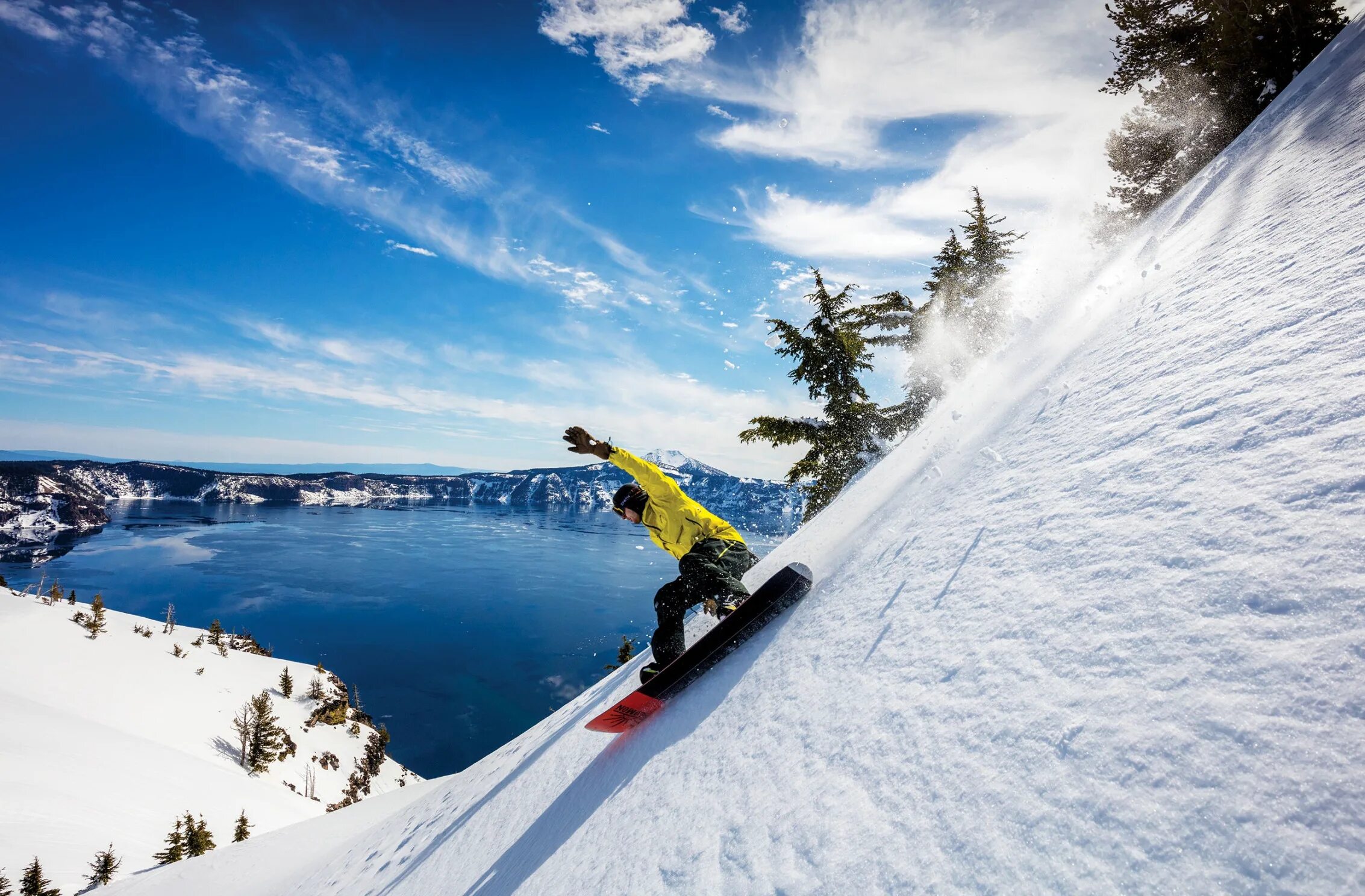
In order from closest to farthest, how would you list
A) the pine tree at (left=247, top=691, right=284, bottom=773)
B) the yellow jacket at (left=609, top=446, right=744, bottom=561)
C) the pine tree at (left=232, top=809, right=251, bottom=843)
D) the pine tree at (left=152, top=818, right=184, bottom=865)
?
the yellow jacket at (left=609, top=446, right=744, bottom=561), the pine tree at (left=152, top=818, right=184, bottom=865), the pine tree at (left=232, top=809, right=251, bottom=843), the pine tree at (left=247, top=691, right=284, bottom=773)

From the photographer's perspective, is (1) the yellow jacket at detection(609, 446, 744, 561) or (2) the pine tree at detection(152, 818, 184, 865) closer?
(1) the yellow jacket at detection(609, 446, 744, 561)

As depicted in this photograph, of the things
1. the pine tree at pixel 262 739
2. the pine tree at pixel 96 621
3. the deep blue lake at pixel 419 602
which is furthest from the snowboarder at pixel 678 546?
the pine tree at pixel 96 621

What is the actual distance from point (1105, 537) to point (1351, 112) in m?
5.34

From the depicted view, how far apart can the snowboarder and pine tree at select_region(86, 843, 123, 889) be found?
18574 mm

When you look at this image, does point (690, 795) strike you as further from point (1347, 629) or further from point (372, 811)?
point (372, 811)

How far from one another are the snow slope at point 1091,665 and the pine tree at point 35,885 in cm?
1549

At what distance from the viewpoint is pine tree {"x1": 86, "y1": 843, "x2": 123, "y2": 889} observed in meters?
12.4

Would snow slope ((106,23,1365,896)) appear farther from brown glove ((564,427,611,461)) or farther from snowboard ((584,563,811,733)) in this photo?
brown glove ((564,427,611,461))

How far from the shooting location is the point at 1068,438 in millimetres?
2625

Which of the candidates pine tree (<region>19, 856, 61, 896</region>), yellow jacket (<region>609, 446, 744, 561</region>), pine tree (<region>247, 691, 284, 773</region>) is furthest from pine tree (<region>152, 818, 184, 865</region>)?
yellow jacket (<region>609, 446, 744, 561</region>)

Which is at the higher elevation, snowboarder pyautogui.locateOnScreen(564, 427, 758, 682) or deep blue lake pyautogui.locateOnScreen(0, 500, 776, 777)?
snowboarder pyautogui.locateOnScreen(564, 427, 758, 682)

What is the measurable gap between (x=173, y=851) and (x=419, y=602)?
2440 inches

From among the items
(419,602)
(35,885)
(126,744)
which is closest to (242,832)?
(35,885)

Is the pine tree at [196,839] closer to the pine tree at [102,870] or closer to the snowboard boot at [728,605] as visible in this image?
the pine tree at [102,870]
